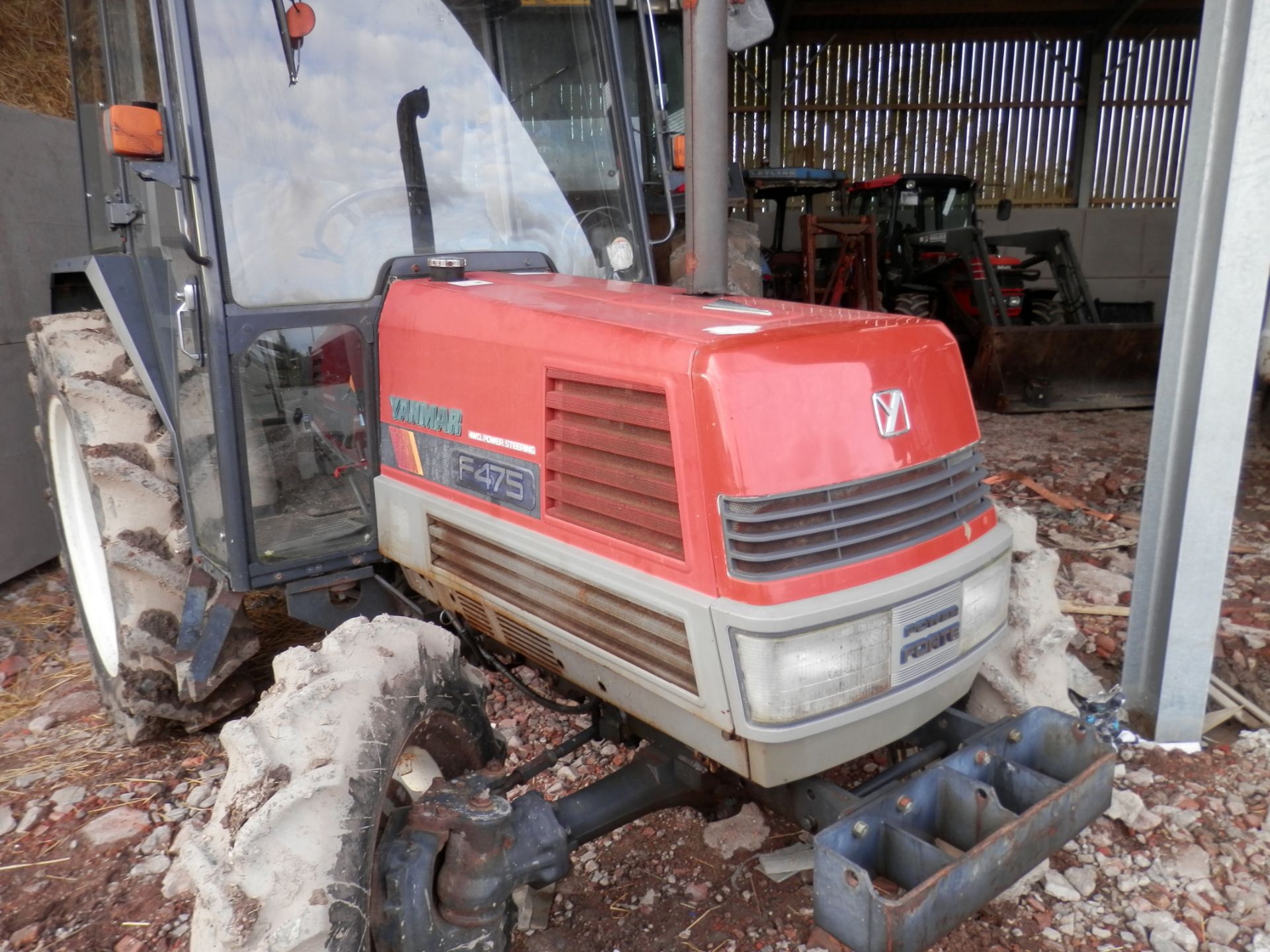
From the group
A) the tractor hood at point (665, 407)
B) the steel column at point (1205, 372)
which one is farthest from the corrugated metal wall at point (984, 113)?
the tractor hood at point (665, 407)

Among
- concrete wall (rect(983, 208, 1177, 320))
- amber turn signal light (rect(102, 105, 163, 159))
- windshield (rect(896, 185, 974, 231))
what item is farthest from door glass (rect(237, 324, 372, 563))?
concrete wall (rect(983, 208, 1177, 320))

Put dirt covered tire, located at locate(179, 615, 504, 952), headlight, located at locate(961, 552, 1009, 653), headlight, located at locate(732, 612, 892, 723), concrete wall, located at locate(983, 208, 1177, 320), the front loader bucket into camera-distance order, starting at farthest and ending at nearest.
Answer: concrete wall, located at locate(983, 208, 1177, 320) → the front loader bucket → headlight, located at locate(961, 552, 1009, 653) → headlight, located at locate(732, 612, 892, 723) → dirt covered tire, located at locate(179, 615, 504, 952)

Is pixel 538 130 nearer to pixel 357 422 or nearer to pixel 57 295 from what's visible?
pixel 357 422

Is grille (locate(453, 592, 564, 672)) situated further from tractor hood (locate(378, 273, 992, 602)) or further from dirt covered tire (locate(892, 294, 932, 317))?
dirt covered tire (locate(892, 294, 932, 317))

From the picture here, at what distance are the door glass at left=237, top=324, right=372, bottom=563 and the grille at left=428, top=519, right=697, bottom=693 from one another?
32cm

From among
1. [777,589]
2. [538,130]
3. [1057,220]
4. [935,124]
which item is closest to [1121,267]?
[1057,220]

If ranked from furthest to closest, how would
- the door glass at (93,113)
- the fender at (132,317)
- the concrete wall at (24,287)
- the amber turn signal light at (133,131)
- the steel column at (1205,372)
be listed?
the concrete wall at (24,287) → the door glass at (93,113) → the fender at (132,317) → the steel column at (1205,372) → the amber turn signal light at (133,131)

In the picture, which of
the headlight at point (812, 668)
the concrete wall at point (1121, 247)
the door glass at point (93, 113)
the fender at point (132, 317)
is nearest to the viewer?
the headlight at point (812, 668)

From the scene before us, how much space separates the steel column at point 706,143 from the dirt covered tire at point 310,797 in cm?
109

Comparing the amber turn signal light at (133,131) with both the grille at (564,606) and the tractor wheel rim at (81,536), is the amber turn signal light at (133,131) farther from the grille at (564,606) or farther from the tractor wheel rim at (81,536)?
the tractor wheel rim at (81,536)

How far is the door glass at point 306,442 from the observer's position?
2.30 m

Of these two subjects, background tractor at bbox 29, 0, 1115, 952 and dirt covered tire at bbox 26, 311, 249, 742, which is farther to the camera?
dirt covered tire at bbox 26, 311, 249, 742

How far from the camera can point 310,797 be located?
1551mm

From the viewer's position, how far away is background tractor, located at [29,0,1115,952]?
1610 millimetres
